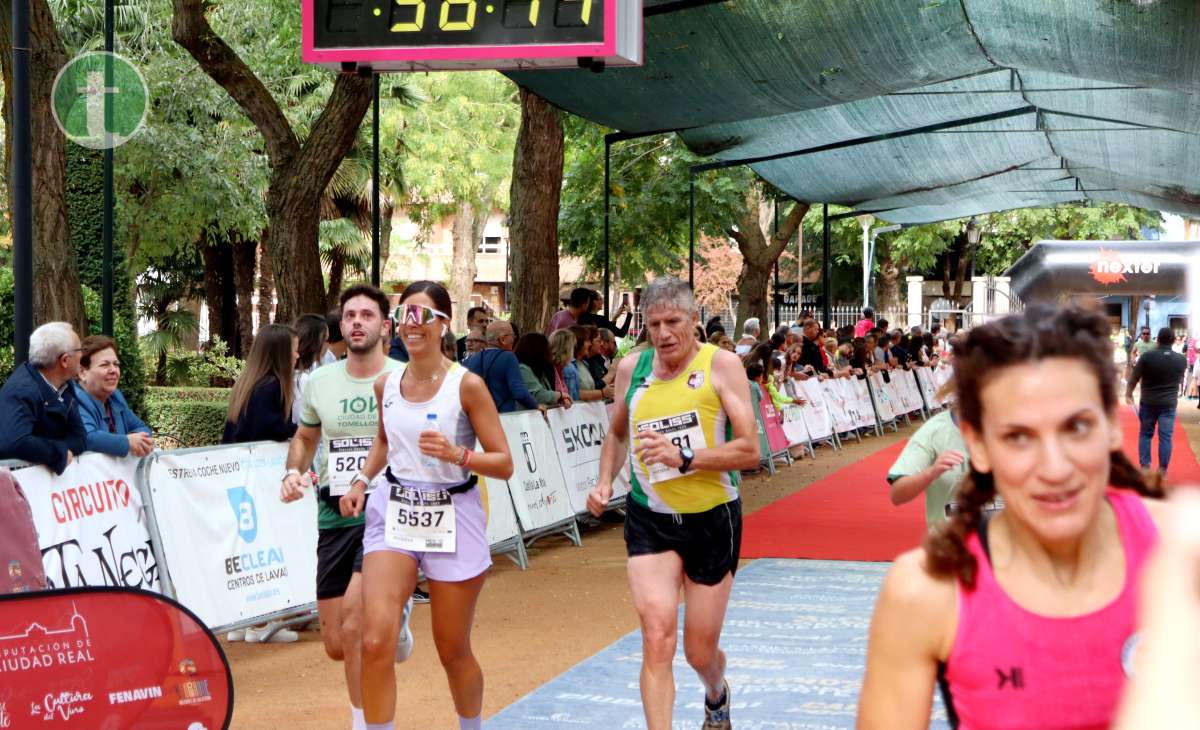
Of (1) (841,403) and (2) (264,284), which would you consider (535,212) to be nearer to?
(1) (841,403)

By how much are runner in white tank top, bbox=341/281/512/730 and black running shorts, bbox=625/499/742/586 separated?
2.14 ft

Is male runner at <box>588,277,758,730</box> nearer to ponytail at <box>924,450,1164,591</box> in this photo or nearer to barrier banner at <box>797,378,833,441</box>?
ponytail at <box>924,450,1164,591</box>

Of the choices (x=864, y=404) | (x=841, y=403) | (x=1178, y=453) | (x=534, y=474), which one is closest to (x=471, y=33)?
(x=534, y=474)

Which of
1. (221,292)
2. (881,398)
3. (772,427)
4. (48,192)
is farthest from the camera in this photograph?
(221,292)

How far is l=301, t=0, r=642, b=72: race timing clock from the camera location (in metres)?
9.77

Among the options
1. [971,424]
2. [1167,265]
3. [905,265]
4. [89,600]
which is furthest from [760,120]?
[905,265]

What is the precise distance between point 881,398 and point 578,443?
15.3m

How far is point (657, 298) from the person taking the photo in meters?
6.02

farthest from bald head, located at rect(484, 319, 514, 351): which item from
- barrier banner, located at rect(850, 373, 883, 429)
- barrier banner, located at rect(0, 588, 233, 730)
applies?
barrier banner, located at rect(850, 373, 883, 429)

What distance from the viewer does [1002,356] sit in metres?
2.28

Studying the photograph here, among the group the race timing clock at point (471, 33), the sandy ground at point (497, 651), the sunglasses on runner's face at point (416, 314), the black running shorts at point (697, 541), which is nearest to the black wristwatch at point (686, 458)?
the black running shorts at point (697, 541)

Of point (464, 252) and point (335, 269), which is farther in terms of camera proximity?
point (464, 252)

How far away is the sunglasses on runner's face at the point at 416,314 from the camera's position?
5.78 m

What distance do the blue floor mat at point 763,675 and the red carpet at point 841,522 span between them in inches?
75.1
